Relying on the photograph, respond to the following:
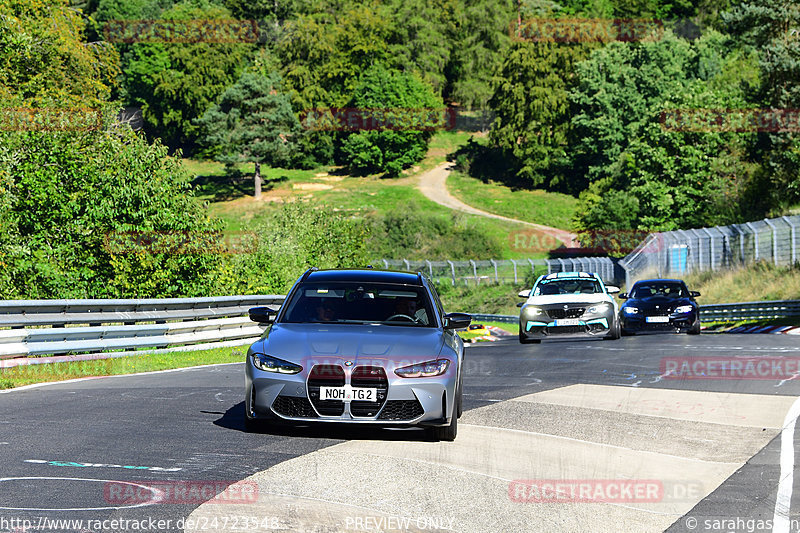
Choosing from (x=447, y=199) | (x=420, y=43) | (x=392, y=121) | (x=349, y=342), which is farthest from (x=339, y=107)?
(x=349, y=342)

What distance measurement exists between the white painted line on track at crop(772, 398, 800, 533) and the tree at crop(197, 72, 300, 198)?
9338 centimetres

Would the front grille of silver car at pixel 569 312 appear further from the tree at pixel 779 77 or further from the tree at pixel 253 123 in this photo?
the tree at pixel 253 123

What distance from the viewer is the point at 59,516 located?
6039mm

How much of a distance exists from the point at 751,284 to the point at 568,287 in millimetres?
22000

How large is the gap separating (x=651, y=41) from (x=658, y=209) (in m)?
29.8

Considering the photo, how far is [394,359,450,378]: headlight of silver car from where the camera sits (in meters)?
8.77

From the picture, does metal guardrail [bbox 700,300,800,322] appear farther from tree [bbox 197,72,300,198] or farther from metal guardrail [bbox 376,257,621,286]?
tree [bbox 197,72,300,198]

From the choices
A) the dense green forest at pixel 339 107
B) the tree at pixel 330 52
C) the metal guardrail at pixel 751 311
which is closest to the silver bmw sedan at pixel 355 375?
the dense green forest at pixel 339 107

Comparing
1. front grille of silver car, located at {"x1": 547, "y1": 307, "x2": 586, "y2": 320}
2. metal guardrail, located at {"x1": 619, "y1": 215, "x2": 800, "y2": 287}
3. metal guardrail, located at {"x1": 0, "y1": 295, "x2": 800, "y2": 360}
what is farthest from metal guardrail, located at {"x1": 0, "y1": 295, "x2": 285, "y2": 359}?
metal guardrail, located at {"x1": 619, "y1": 215, "x2": 800, "y2": 287}

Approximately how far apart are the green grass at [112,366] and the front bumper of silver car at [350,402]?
20.1 ft

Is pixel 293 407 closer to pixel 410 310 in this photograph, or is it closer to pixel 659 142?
pixel 410 310

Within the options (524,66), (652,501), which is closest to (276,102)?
(524,66)

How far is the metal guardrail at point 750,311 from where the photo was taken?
34.2m

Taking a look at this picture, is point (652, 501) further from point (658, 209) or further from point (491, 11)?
point (491, 11)
